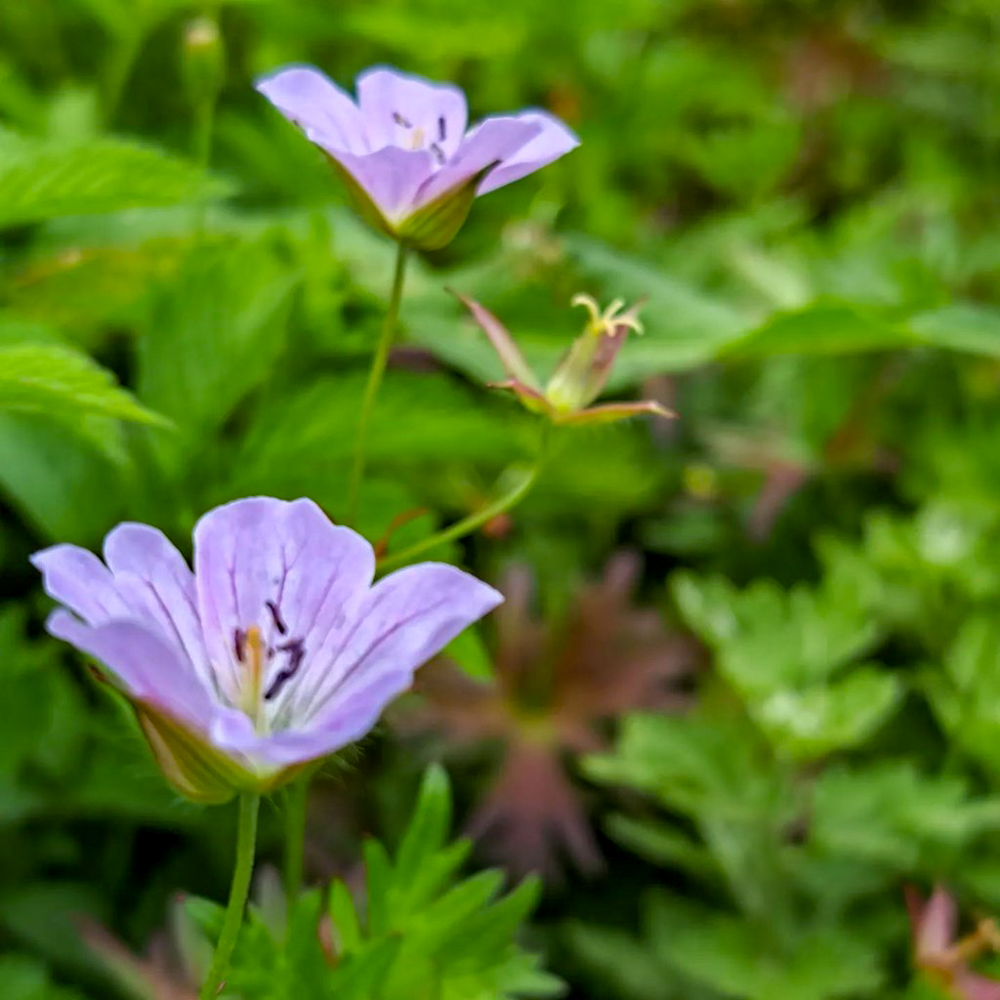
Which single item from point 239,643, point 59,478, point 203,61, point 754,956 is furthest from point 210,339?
point 754,956

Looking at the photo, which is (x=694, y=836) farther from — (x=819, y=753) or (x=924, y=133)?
(x=924, y=133)

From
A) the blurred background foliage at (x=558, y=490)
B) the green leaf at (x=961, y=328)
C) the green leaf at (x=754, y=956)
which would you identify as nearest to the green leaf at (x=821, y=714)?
the blurred background foliage at (x=558, y=490)

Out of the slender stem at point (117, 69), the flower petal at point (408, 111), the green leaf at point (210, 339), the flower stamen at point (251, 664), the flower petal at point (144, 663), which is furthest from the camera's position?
the slender stem at point (117, 69)

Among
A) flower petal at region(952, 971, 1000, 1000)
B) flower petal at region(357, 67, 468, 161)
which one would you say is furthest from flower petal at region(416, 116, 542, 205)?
flower petal at region(952, 971, 1000, 1000)

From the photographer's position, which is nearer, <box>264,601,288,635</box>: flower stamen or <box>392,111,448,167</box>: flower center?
<box>264,601,288,635</box>: flower stamen

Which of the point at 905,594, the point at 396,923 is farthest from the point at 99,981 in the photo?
the point at 905,594

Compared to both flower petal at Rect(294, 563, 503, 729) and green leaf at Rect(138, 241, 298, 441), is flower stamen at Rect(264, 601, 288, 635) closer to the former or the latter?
flower petal at Rect(294, 563, 503, 729)

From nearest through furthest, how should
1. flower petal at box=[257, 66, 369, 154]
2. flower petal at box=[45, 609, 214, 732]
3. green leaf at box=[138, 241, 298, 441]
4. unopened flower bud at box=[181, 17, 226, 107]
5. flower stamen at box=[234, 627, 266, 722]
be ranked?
flower petal at box=[45, 609, 214, 732] → flower stamen at box=[234, 627, 266, 722] → flower petal at box=[257, 66, 369, 154] → green leaf at box=[138, 241, 298, 441] → unopened flower bud at box=[181, 17, 226, 107]

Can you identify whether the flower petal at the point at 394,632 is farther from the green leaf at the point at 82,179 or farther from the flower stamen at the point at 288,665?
the green leaf at the point at 82,179
